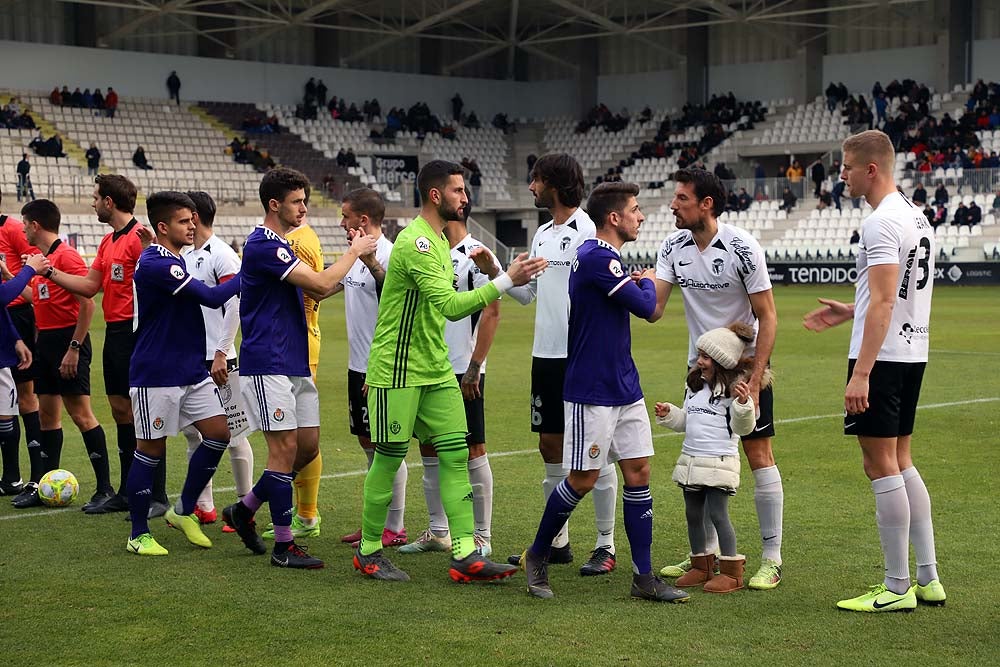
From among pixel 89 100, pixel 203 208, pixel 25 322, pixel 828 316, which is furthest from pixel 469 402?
pixel 89 100

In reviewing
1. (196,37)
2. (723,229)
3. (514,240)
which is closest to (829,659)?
(723,229)

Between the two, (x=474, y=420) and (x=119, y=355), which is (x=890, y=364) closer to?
(x=474, y=420)

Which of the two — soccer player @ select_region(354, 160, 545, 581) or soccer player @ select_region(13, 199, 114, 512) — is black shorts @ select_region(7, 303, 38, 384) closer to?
soccer player @ select_region(13, 199, 114, 512)

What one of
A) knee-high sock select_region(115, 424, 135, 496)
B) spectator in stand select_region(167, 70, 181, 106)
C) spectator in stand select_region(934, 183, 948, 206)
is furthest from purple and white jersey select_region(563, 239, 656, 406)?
spectator in stand select_region(167, 70, 181, 106)

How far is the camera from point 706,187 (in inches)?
251

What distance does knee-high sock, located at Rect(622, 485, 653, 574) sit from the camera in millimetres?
6102

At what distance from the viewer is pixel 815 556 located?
6926 millimetres

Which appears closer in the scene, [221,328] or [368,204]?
[368,204]

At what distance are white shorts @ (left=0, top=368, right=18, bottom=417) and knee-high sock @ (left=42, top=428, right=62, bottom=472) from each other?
1.03 ft

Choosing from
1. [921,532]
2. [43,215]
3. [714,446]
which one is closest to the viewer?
[921,532]

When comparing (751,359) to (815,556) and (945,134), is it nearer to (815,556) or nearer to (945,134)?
(815,556)

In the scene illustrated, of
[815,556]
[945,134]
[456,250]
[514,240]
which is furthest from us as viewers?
[514,240]

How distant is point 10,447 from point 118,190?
7.23 feet

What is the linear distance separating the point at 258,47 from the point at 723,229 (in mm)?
51216
